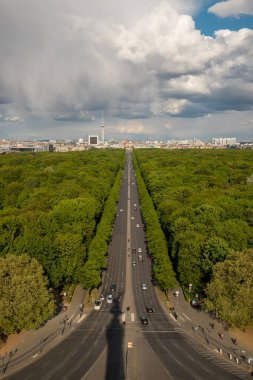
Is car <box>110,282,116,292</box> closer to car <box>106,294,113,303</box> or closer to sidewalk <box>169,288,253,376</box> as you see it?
car <box>106,294,113,303</box>

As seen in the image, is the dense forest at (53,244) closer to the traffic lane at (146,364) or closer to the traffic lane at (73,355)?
the traffic lane at (73,355)

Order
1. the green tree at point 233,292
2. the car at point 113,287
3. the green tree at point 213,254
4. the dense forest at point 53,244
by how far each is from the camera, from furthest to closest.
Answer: the car at point 113,287 → the green tree at point 213,254 → the dense forest at point 53,244 → the green tree at point 233,292

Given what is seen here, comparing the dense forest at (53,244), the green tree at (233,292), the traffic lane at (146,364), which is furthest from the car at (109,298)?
the green tree at (233,292)

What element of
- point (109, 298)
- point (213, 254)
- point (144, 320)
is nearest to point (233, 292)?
point (213, 254)

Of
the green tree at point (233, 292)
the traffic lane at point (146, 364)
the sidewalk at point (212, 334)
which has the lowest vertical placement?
the sidewalk at point (212, 334)

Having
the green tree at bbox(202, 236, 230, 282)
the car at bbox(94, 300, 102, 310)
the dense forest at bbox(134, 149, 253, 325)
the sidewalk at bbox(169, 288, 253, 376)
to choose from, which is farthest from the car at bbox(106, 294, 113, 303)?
the green tree at bbox(202, 236, 230, 282)

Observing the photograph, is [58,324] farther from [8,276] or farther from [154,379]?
[154,379]

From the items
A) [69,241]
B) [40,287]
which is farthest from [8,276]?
[69,241]

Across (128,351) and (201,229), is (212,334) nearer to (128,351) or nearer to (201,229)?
(128,351)
